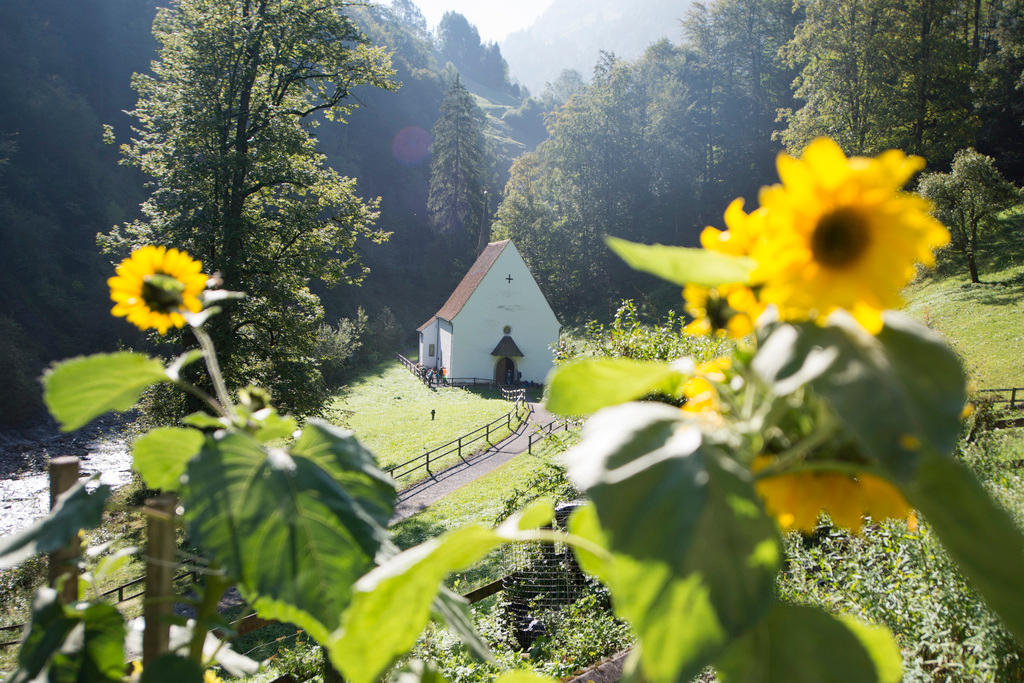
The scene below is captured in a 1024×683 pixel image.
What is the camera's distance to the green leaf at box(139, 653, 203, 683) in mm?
533

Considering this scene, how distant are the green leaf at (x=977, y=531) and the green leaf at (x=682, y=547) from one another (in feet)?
0.43

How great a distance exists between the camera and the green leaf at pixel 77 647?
55cm

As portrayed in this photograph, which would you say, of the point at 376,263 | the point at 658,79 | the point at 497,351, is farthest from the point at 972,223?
the point at 376,263

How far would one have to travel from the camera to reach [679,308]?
27.8m

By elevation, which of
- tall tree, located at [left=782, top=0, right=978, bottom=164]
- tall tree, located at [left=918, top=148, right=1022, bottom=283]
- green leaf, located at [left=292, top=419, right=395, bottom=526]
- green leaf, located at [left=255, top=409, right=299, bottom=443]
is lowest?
green leaf, located at [left=292, top=419, right=395, bottom=526]

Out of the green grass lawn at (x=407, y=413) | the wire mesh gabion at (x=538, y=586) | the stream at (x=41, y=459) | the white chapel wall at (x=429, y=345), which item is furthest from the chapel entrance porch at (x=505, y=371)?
the wire mesh gabion at (x=538, y=586)

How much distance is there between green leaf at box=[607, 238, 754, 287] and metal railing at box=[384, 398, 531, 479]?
13.0 meters

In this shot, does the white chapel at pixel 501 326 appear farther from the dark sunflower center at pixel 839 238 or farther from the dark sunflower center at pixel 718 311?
the dark sunflower center at pixel 839 238

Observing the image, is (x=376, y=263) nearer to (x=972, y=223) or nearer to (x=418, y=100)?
(x=418, y=100)

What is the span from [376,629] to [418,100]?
71232 mm

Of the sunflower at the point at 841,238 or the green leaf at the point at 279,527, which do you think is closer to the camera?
the sunflower at the point at 841,238

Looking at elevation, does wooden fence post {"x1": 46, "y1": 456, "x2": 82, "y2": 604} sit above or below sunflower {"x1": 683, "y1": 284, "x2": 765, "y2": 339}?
below

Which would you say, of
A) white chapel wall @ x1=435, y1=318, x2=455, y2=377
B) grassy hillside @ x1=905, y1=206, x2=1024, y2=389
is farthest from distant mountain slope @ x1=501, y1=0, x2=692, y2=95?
grassy hillside @ x1=905, y1=206, x2=1024, y2=389

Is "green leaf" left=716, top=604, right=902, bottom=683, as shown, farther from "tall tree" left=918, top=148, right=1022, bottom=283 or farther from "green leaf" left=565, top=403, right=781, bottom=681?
"tall tree" left=918, top=148, right=1022, bottom=283
